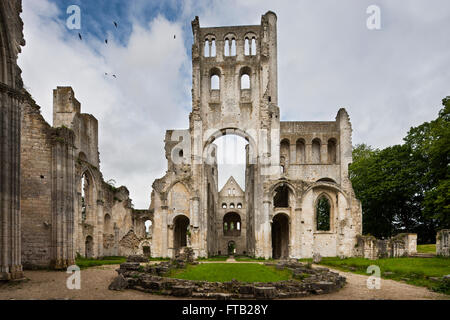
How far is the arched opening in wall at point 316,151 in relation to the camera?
110 ft

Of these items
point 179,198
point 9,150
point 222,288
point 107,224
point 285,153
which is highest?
point 285,153

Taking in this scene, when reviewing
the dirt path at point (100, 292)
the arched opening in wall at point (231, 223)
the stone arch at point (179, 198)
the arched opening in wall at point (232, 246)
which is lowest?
the arched opening in wall at point (232, 246)

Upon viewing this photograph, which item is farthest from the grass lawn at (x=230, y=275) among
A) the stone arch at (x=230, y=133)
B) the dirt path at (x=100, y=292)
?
the stone arch at (x=230, y=133)

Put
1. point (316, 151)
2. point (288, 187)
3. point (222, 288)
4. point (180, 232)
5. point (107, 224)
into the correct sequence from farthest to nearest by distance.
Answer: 1. point (316, 151)
2. point (180, 232)
3. point (107, 224)
4. point (288, 187)
5. point (222, 288)

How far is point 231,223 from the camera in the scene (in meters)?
47.8

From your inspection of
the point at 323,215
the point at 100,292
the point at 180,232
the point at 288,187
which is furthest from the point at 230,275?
the point at 323,215

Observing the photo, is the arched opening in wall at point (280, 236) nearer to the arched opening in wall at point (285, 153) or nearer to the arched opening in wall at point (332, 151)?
the arched opening in wall at point (285, 153)

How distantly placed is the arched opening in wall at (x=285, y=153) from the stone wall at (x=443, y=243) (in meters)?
15.2

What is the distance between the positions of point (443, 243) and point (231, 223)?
99.5 feet

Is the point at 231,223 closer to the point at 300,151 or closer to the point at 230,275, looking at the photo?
the point at 300,151

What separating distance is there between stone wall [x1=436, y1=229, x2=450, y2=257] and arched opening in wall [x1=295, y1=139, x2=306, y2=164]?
1468 cm

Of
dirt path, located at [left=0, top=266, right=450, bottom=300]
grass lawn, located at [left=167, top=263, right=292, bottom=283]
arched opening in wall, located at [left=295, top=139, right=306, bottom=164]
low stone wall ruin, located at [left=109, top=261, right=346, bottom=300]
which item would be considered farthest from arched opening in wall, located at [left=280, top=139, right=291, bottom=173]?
low stone wall ruin, located at [left=109, top=261, right=346, bottom=300]

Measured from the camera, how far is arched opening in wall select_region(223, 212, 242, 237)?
46.7 meters
